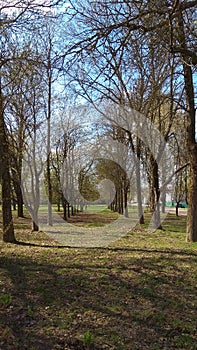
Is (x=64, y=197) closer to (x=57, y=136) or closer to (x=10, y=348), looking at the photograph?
→ (x=57, y=136)

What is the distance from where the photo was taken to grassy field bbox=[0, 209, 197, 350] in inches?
127

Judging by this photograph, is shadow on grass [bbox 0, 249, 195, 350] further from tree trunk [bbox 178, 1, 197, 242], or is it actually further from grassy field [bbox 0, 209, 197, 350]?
tree trunk [bbox 178, 1, 197, 242]

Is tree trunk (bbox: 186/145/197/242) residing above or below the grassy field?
above

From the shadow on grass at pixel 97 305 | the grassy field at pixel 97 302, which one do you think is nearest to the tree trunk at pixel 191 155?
the grassy field at pixel 97 302

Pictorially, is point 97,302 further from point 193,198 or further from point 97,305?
point 193,198

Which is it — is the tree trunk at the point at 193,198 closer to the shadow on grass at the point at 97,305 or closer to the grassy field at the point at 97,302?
the grassy field at the point at 97,302

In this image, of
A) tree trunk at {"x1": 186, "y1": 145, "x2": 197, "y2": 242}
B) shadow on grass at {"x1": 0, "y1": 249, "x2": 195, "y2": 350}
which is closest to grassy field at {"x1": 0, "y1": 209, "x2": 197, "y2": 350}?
shadow on grass at {"x1": 0, "y1": 249, "x2": 195, "y2": 350}

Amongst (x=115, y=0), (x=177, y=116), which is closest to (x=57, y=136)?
(x=177, y=116)

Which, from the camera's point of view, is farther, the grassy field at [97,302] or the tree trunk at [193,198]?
the tree trunk at [193,198]

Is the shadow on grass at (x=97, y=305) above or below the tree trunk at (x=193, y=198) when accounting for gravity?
below

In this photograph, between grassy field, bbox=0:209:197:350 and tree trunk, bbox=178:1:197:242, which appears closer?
grassy field, bbox=0:209:197:350

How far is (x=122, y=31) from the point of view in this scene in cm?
520

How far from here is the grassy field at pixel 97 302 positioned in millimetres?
3225

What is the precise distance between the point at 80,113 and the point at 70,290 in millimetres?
13574
